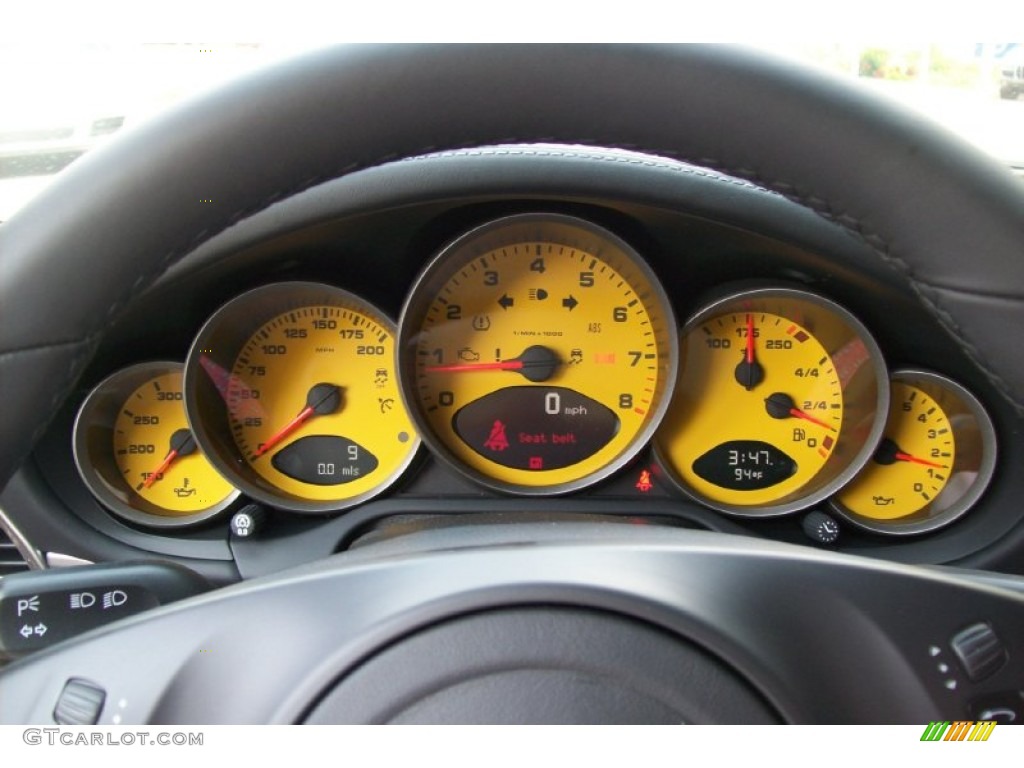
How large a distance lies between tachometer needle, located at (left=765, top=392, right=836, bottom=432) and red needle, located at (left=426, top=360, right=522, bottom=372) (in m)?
0.61

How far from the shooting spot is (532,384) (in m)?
2.24

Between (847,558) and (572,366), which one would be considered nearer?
(847,558)

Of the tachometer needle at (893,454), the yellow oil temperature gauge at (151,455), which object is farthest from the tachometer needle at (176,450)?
the tachometer needle at (893,454)

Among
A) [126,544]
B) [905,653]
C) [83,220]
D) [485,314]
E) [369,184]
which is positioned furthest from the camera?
[485,314]

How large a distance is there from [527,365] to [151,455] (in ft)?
3.03

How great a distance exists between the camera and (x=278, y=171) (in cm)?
88

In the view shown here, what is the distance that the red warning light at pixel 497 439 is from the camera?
88.4 inches

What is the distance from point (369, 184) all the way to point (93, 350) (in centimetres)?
104

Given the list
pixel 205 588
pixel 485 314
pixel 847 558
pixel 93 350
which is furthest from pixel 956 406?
pixel 93 350

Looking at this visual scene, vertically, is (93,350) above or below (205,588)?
above

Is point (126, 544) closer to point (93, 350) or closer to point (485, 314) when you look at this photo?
point (485, 314)

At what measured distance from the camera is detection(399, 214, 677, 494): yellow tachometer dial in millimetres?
2158

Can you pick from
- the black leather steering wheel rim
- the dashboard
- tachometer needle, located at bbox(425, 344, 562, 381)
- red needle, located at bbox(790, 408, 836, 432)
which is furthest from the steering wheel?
red needle, located at bbox(790, 408, 836, 432)
